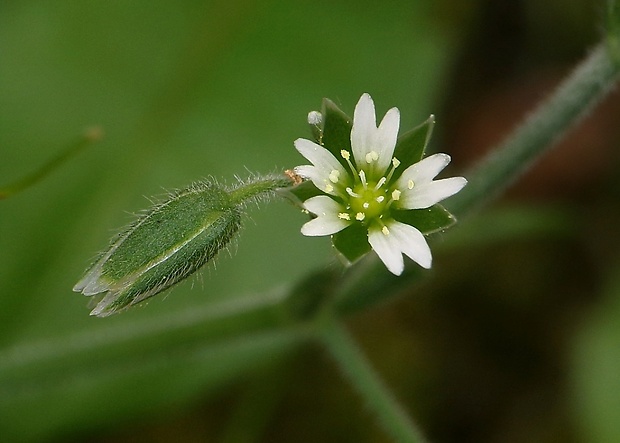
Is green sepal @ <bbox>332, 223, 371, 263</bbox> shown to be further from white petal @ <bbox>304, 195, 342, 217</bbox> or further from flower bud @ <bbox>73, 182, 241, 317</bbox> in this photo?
flower bud @ <bbox>73, 182, 241, 317</bbox>

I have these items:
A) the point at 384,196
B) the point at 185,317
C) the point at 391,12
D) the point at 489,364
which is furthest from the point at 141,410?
the point at 391,12

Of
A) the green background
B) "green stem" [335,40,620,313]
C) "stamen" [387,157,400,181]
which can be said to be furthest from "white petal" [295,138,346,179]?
the green background

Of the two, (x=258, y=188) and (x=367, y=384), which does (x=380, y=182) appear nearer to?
(x=258, y=188)

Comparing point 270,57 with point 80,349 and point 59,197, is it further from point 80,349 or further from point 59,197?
point 80,349

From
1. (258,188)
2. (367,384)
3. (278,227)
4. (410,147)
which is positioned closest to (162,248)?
(258,188)

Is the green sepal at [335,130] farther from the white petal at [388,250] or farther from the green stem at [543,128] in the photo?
the green stem at [543,128]
